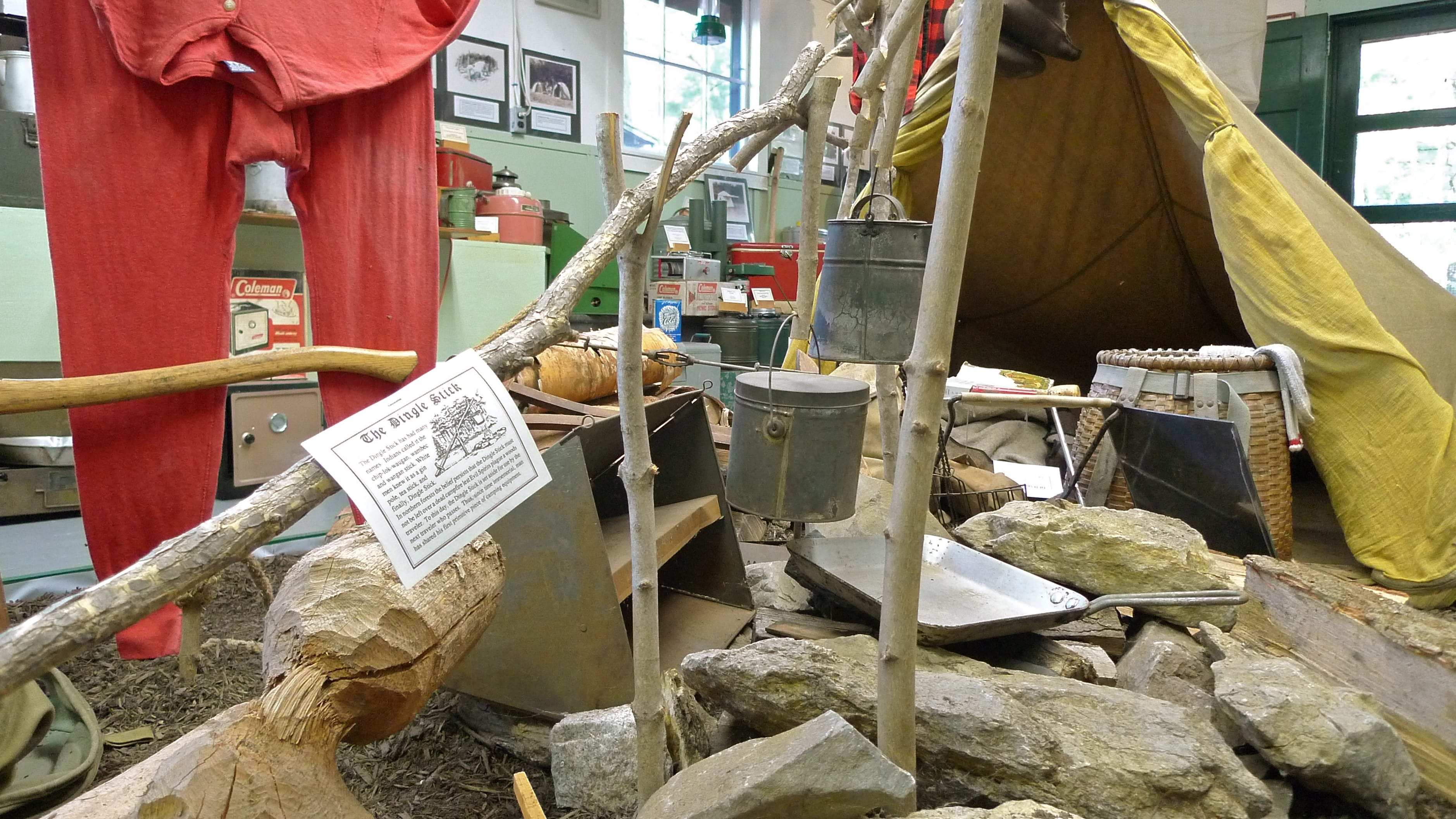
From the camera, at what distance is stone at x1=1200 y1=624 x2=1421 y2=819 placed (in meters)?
1.36

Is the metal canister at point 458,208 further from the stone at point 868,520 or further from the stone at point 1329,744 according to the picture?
the stone at point 1329,744

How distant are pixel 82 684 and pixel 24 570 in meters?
0.76

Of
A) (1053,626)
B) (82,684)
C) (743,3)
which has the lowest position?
(82,684)

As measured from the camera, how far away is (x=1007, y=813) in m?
1.03

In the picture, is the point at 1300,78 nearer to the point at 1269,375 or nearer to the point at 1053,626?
the point at 1269,375

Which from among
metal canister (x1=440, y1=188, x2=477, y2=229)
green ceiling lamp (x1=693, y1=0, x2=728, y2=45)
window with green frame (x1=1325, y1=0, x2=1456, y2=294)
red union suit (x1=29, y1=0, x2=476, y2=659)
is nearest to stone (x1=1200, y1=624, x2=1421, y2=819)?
red union suit (x1=29, y1=0, x2=476, y2=659)

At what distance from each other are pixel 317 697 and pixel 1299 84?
26.1ft

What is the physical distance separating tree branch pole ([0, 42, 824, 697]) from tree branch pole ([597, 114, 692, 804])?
4cm

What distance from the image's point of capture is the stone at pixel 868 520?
2.47 m

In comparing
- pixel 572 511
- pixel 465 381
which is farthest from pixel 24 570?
pixel 465 381

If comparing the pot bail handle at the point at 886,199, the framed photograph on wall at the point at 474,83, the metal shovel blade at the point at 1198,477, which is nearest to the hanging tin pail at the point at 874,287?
the pot bail handle at the point at 886,199

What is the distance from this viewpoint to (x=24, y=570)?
2264 mm

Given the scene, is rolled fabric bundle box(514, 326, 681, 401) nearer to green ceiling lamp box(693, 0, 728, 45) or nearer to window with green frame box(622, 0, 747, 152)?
window with green frame box(622, 0, 747, 152)

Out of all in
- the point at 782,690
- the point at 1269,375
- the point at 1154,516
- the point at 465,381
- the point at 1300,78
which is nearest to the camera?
the point at 465,381
